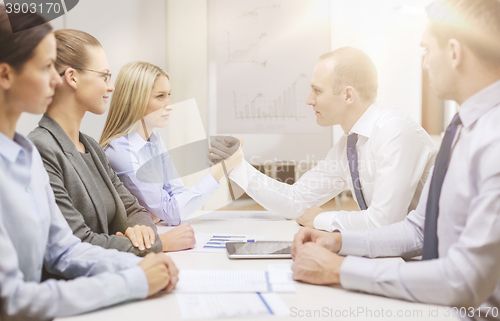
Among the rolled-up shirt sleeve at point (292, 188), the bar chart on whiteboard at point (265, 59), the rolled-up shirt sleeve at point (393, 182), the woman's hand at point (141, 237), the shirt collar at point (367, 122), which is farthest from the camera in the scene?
the bar chart on whiteboard at point (265, 59)

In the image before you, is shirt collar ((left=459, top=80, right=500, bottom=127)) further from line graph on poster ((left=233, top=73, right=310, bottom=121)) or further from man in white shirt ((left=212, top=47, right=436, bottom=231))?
line graph on poster ((left=233, top=73, right=310, bottom=121))

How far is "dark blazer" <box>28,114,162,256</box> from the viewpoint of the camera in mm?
1104

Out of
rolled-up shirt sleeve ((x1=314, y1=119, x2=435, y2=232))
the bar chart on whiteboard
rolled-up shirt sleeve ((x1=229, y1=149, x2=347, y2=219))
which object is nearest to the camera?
rolled-up shirt sleeve ((x1=314, y1=119, x2=435, y2=232))

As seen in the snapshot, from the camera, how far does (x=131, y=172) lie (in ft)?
5.74

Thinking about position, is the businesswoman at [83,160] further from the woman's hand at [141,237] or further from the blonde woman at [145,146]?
the blonde woman at [145,146]

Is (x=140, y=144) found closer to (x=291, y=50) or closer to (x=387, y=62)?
(x=291, y=50)

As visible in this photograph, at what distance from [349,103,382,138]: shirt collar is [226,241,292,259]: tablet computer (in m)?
0.80

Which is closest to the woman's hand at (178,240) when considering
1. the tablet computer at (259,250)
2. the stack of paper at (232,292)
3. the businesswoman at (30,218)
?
the tablet computer at (259,250)

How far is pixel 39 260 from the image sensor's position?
0.87 meters

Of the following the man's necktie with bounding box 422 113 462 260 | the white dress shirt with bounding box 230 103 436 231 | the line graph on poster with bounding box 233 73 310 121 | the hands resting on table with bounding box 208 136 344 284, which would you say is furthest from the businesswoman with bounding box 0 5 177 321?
the line graph on poster with bounding box 233 73 310 121

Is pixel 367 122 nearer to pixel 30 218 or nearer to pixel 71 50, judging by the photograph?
pixel 71 50

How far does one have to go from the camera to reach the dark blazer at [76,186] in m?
1.10

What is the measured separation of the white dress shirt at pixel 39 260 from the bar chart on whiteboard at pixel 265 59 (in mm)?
2772

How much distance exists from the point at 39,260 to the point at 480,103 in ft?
3.49
